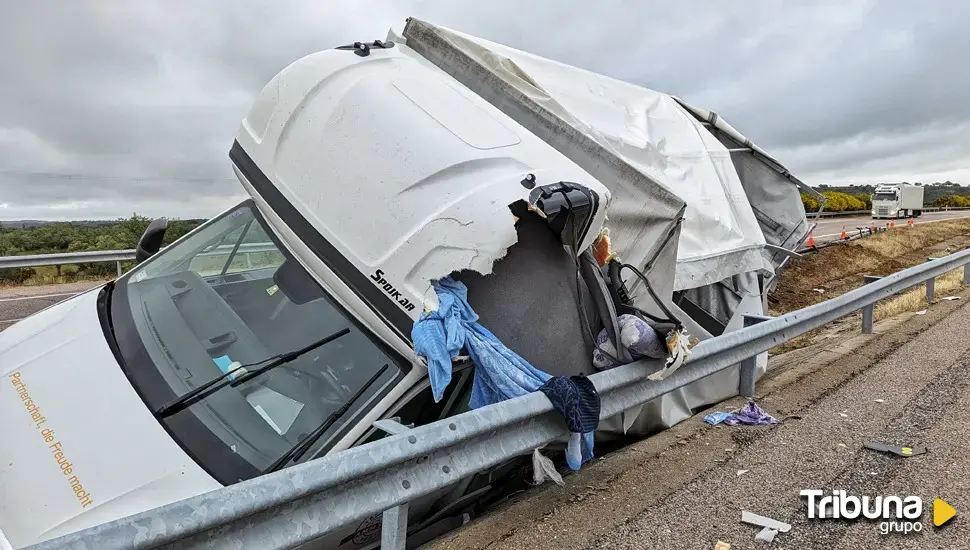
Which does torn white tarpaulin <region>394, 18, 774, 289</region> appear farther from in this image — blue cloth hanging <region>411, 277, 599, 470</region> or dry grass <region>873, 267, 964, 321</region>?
dry grass <region>873, 267, 964, 321</region>

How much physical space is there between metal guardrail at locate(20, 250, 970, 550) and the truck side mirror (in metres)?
2.48

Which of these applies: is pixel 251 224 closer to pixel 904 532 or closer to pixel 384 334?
pixel 384 334

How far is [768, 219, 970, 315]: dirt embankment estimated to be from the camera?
40.3 ft

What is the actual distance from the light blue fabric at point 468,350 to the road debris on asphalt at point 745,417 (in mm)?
1702

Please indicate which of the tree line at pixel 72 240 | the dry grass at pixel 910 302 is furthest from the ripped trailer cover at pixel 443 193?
the tree line at pixel 72 240

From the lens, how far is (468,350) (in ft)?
8.48

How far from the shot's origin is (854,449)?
3.32 metres

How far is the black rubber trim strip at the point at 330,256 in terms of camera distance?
2.63m

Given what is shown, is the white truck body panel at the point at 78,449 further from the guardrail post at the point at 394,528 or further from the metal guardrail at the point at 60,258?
the metal guardrail at the point at 60,258

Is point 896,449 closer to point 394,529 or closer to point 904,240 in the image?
point 394,529

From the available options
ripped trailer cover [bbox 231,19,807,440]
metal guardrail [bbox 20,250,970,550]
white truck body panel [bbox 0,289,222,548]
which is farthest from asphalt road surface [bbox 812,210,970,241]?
white truck body panel [bbox 0,289,222,548]

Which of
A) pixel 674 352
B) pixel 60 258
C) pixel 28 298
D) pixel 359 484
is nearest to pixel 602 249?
pixel 674 352

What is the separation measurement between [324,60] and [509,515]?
2.46 m

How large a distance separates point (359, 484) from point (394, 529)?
23 cm
